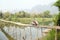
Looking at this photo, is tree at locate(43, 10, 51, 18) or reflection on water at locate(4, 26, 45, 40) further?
tree at locate(43, 10, 51, 18)

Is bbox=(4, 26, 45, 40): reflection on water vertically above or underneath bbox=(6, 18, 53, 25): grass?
underneath

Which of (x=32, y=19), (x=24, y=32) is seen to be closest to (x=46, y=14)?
(x=32, y=19)

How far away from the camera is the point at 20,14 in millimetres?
4199

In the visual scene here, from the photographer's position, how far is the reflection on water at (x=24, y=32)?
356 cm

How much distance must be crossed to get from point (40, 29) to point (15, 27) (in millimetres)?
875

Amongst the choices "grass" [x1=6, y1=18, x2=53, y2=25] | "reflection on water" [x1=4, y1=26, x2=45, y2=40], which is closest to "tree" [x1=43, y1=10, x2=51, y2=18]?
"grass" [x1=6, y1=18, x2=53, y2=25]

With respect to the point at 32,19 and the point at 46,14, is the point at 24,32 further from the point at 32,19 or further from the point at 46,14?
the point at 46,14

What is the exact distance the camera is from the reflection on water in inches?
140

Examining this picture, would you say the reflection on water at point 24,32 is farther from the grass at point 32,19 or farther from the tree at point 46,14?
the tree at point 46,14

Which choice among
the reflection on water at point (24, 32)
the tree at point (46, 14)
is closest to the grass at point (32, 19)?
the tree at point (46, 14)

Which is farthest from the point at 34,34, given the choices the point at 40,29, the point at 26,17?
the point at 26,17

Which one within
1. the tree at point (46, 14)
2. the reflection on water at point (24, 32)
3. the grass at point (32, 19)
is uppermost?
the tree at point (46, 14)

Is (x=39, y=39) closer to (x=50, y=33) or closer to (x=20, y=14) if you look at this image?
(x=50, y=33)

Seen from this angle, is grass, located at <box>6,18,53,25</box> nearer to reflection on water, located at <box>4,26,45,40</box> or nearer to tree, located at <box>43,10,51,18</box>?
tree, located at <box>43,10,51,18</box>
